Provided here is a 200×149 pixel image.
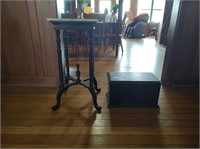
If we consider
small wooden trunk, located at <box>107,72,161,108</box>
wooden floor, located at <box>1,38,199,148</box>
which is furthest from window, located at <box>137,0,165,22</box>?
small wooden trunk, located at <box>107,72,161,108</box>

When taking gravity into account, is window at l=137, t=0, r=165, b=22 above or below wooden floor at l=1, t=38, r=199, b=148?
above

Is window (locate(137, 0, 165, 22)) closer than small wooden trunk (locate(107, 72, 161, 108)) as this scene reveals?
No

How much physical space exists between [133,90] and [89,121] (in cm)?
58

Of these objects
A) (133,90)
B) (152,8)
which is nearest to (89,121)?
(133,90)

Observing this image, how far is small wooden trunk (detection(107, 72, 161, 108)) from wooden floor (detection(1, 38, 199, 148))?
0.08 metres

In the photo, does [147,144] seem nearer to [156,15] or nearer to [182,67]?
[182,67]

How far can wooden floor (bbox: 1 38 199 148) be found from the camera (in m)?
1.35

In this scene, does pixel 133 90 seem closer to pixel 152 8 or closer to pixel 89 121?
pixel 89 121

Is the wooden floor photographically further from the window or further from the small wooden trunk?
the window

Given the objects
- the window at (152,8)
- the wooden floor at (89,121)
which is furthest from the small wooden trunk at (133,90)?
the window at (152,8)

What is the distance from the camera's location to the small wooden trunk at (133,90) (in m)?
1.70

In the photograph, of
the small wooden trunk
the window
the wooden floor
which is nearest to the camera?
the wooden floor

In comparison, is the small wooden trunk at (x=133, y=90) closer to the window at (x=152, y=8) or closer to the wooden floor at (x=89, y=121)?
the wooden floor at (x=89, y=121)

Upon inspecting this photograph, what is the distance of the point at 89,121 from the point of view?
1590 millimetres
